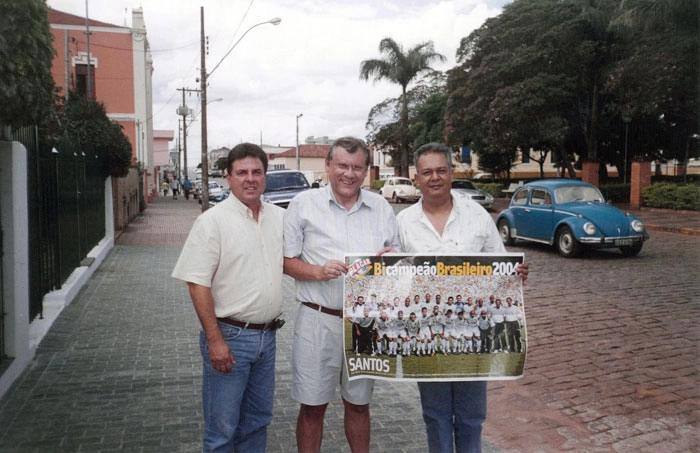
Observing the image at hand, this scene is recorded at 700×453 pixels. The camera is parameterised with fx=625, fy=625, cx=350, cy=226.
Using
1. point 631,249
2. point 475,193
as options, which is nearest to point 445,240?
point 631,249

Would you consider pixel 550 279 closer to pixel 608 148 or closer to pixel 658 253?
pixel 658 253

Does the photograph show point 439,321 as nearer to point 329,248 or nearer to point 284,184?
point 329,248

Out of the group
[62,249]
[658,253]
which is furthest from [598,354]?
[658,253]

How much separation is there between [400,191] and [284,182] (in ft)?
55.7

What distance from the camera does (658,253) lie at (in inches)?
538

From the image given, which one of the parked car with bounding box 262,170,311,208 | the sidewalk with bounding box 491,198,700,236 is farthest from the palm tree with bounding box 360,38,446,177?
the parked car with bounding box 262,170,311,208

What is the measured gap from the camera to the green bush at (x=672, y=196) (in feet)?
74.2

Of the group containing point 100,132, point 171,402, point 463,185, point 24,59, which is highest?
point 100,132

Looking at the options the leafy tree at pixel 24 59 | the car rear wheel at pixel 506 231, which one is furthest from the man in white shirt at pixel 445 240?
the car rear wheel at pixel 506 231

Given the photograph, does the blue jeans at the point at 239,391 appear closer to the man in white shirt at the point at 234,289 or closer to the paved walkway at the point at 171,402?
the man in white shirt at the point at 234,289

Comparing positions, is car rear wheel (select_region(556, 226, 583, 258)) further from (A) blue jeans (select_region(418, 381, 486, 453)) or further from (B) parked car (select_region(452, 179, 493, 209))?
(B) parked car (select_region(452, 179, 493, 209))

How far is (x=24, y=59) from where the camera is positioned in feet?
11.9

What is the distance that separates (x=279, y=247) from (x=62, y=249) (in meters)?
6.42

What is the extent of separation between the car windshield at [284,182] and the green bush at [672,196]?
13971 mm
